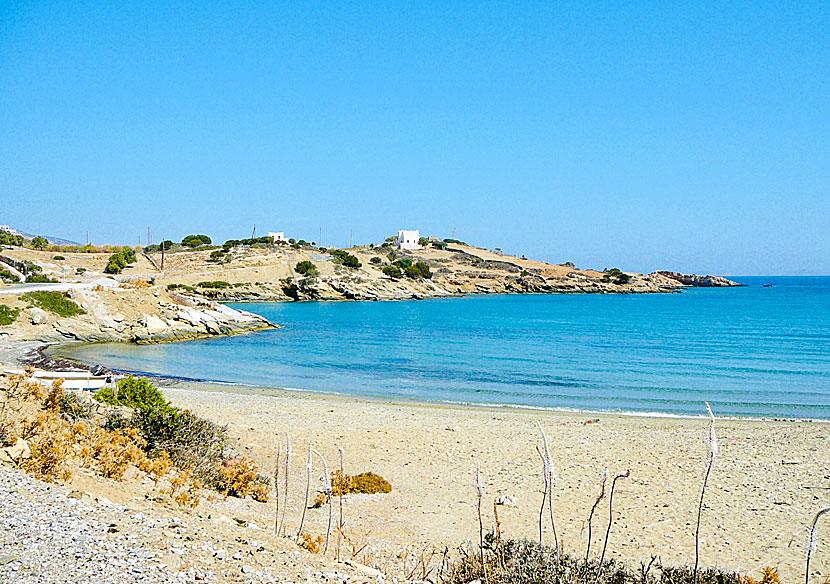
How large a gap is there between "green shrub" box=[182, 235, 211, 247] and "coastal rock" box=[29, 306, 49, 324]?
65.6 meters

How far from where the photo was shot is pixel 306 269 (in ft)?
269

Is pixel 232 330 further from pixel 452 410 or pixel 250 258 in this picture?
pixel 250 258

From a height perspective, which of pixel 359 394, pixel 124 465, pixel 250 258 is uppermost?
pixel 250 258

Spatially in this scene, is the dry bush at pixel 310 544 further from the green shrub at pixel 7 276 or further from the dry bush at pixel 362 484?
the green shrub at pixel 7 276

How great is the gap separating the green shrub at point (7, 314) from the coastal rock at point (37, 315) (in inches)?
25.4

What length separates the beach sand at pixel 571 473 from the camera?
25.5 feet

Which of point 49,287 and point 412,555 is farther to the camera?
point 49,287

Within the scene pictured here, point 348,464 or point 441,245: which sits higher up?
point 441,245

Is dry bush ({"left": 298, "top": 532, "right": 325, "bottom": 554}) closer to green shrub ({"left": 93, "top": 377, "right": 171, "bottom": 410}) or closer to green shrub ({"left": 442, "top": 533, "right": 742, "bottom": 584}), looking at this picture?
green shrub ({"left": 442, "top": 533, "right": 742, "bottom": 584})


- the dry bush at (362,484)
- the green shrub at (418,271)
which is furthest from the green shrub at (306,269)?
the dry bush at (362,484)

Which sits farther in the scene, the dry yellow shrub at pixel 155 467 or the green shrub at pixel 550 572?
the dry yellow shrub at pixel 155 467

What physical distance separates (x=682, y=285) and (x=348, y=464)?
166 m

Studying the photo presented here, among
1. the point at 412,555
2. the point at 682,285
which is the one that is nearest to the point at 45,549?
the point at 412,555

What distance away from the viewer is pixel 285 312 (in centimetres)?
6159
